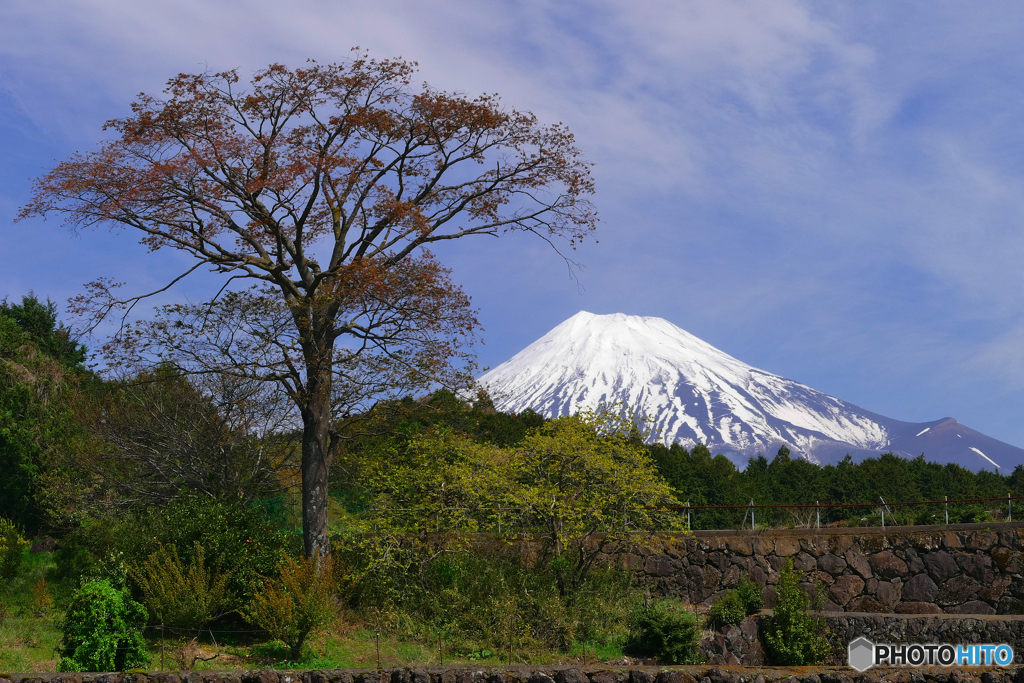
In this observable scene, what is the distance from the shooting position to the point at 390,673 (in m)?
9.80

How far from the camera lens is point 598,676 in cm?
973

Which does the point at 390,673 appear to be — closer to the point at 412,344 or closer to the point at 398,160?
the point at 412,344

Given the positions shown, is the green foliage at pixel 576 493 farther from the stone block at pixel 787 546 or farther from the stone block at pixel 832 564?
the stone block at pixel 832 564

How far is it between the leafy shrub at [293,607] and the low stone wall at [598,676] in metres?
2.06

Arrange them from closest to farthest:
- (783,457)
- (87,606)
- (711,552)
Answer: (87,606)
(711,552)
(783,457)

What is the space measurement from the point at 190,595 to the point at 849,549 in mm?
11561

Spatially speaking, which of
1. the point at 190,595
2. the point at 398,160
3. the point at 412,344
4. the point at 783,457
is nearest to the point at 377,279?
the point at 412,344

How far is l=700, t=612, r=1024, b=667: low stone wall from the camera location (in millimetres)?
12961

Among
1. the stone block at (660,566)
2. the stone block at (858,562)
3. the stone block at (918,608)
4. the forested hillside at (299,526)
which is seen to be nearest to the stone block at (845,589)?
the stone block at (858,562)

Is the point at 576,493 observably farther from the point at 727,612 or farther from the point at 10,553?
the point at 10,553

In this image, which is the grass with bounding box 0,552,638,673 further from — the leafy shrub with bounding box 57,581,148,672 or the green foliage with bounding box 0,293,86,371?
the green foliage with bounding box 0,293,86,371

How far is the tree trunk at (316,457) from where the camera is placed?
15.4 m

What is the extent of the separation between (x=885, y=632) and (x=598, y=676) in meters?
5.85

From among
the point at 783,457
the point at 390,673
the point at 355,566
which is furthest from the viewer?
the point at 783,457
